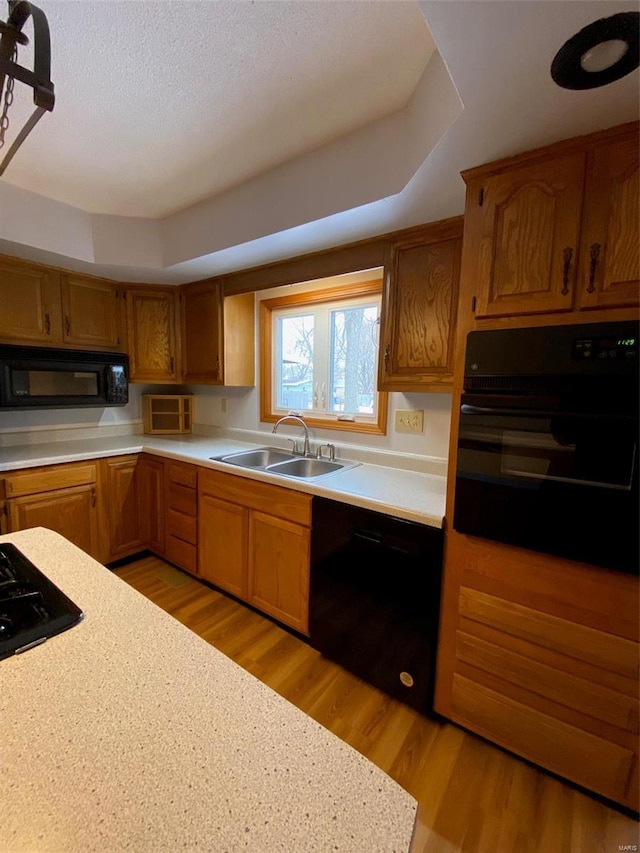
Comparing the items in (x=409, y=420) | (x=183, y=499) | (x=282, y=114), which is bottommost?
(x=183, y=499)

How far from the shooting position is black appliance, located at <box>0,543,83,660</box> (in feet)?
2.22

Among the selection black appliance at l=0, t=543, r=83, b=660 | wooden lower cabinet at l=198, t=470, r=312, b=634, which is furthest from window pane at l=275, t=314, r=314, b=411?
black appliance at l=0, t=543, r=83, b=660

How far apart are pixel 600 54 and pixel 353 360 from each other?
1.67 m

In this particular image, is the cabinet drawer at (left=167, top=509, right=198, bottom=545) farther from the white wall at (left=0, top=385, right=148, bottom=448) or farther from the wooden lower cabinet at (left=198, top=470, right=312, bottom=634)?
the white wall at (left=0, top=385, right=148, bottom=448)

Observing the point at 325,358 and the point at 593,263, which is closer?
the point at 593,263

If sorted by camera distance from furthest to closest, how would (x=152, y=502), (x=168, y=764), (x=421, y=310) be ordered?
(x=152, y=502) < (x=421, y=310) < (x=168, y=764)

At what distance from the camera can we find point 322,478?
185 centimetres

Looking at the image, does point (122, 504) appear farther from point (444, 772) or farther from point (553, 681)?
point (553, 681)

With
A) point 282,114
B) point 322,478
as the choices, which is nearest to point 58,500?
point 322,478

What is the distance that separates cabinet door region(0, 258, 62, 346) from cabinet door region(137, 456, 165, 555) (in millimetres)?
1000

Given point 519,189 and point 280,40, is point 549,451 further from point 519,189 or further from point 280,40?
point 280,40

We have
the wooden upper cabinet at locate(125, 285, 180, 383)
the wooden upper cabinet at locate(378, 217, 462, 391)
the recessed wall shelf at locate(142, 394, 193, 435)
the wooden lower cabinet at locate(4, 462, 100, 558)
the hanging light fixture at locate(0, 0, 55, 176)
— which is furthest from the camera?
the recessed wall shelf at locate(142, 394, 193, 435)

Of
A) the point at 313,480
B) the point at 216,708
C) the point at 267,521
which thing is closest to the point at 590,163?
the point at 313,480

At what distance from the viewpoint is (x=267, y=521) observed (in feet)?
6.30
